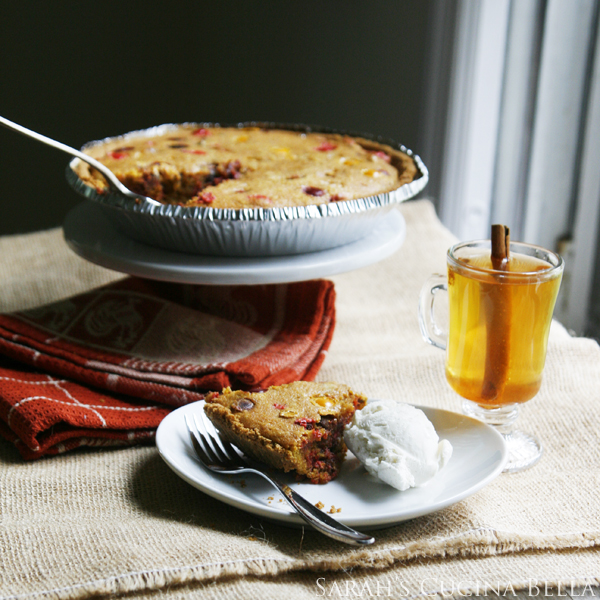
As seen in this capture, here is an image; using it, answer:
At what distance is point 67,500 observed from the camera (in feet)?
3.32

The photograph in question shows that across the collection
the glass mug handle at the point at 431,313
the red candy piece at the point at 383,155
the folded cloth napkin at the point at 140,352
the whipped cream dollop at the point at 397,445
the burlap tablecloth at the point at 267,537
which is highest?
the red candy piece at the point at 383,155

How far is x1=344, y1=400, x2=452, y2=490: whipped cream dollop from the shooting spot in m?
0.91

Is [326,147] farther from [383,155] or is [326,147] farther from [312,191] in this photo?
[312,191]

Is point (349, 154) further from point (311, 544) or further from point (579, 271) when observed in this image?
point (579, 271)

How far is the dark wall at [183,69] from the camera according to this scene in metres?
2.88

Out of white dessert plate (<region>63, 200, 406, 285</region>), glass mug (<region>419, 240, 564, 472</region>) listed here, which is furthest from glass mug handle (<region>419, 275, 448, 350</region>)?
white dessert plate (<region>63, 200, 406, 285</region>)

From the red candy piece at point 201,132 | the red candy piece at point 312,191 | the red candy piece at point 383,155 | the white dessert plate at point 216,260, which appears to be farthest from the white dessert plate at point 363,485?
the red candy piece at point 201,132

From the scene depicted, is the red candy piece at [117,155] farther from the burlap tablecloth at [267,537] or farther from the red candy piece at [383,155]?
the burlap tablecloth at [267,537]

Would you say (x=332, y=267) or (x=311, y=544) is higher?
(x=332, y=267)

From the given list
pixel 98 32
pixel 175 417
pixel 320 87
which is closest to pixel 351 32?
pixel 320 87

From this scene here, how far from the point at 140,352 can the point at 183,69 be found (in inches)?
77.4

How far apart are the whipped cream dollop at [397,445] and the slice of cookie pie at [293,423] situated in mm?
33

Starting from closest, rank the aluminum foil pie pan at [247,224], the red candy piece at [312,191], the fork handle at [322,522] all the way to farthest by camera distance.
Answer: the fork handle at [322,522], the aluminum foil pie pan at [247,224], the red candy piece at [312,191]

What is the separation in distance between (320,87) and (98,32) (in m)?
0.97
